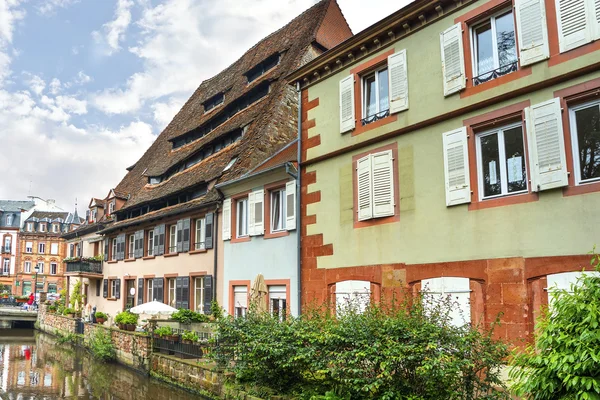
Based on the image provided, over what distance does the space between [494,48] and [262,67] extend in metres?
15.2

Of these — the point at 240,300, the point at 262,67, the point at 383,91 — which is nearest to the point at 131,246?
the point at 262,67

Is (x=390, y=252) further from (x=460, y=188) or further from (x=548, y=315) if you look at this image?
(x=548, y=315)

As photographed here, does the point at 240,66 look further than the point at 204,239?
Yes

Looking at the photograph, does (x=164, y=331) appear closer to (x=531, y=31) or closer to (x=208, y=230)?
(x=208, y=230)

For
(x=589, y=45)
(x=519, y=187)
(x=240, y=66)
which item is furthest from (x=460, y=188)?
(x=240, y=66)

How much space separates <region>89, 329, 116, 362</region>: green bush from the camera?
19.2 m

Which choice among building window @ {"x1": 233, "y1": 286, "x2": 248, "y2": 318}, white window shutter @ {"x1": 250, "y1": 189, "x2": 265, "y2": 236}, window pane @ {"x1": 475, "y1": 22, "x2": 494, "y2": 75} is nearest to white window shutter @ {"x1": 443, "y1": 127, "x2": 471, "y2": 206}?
window pane @ {"x1": 475, "y1": 22, "x2": 494, "y2": 75}

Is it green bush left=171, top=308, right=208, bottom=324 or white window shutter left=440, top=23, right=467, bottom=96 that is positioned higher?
white window shutter left=440, top=23, right=467, bottom=96

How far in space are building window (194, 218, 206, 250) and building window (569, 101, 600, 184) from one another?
1420 centimetres

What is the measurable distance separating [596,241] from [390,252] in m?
3.99

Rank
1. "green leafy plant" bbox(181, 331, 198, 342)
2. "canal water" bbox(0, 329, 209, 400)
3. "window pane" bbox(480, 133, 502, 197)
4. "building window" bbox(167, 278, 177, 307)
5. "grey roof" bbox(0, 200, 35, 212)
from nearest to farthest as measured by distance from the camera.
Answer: "window pane" bbox(480, 133, 502, 197) → "canal water" bbox(0, 329, 209, 400) → "green leafy plant" bbox(181, 331, 198, 342) → "building window" bbox(167, 278, 177, 307) → "grey roof" bbox(0, 200, 35, 212)

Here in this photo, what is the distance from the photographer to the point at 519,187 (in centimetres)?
848

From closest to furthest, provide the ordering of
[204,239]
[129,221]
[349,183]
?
[349,183] < [204,239] < [129,221]

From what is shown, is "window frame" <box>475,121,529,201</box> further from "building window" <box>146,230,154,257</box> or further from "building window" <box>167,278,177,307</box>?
"building window" <box>146,230,154,257</box>
